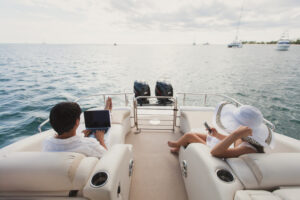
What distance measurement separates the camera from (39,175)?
0.93m

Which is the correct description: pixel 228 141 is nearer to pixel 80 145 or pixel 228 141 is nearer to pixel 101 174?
pixel 101 174

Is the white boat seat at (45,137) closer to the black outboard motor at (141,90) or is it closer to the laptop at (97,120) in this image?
the laptop at (97,120)

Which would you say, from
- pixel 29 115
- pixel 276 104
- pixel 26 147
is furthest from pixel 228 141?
pixel 276 104

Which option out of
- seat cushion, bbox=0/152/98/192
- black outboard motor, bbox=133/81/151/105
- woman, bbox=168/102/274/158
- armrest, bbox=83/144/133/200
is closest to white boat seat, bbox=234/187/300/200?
woman, bbox=168/102/274/158

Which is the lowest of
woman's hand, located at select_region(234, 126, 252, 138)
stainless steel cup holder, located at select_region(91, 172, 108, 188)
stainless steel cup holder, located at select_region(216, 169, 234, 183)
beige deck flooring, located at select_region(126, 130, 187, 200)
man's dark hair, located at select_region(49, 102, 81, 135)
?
beige deck flooring, located at select_region(126, 130, 187, 200)

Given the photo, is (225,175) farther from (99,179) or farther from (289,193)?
(99,179)

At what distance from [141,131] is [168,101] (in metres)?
2.48

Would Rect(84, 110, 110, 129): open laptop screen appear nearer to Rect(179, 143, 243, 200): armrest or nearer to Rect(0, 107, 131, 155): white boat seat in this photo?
Rect(0, 107, 131, 155): white boat seat

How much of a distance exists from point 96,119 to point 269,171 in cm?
206

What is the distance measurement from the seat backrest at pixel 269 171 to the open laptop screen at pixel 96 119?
1.75 meters

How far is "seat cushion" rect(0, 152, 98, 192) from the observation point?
0.93 meters

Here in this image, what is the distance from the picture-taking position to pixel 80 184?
959 millimetres

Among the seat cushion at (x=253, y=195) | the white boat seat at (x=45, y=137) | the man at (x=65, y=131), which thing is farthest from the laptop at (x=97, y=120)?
the seat cushion at (x=253, y=195)

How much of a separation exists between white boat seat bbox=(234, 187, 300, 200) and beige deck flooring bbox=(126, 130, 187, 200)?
1150mm
